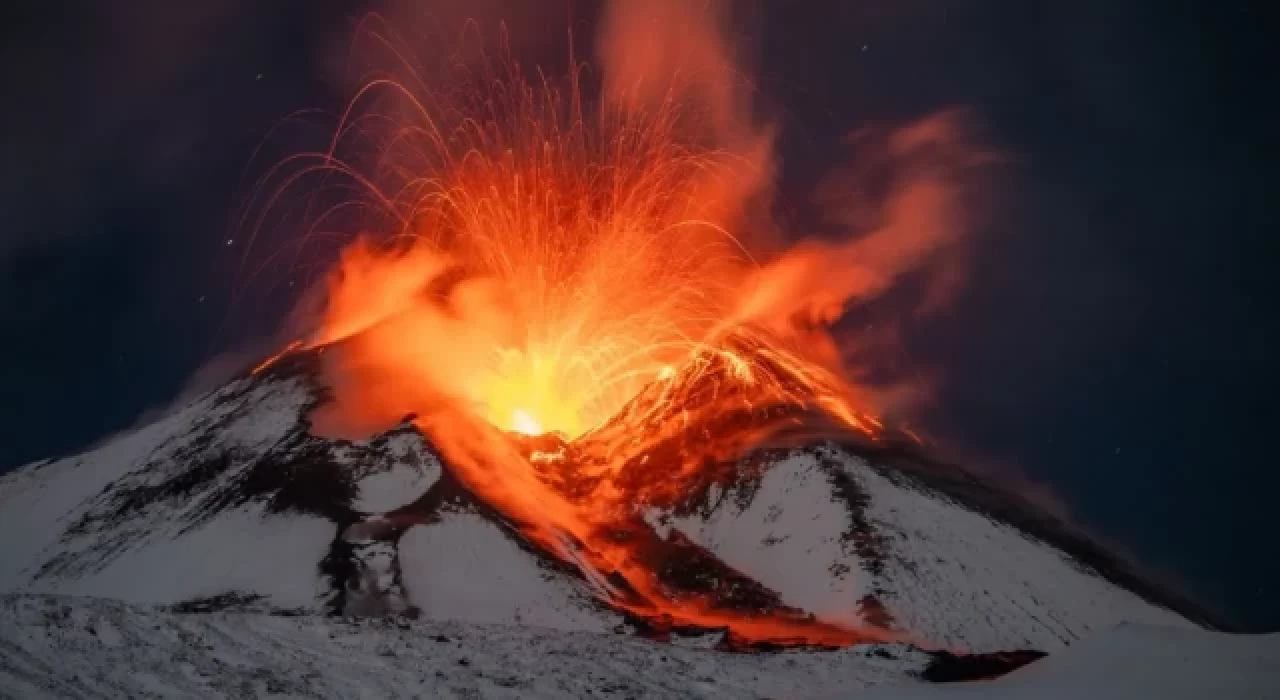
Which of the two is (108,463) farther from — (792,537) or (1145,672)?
(1145,672)

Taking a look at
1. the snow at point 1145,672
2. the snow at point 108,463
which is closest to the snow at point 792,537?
the snow at point 1145,672

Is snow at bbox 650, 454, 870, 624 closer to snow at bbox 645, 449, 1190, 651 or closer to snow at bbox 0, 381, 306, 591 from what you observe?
snow at bbox 645, 449, 1190, 651

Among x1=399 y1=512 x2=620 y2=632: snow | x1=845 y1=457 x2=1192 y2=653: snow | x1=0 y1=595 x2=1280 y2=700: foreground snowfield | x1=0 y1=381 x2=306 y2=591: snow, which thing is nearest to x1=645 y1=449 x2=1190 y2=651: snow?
x1=845 y1=457 x2=1192 y2=653: snow

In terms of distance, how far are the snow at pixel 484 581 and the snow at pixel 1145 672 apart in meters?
30.0

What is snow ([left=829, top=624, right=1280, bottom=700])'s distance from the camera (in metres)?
17.5

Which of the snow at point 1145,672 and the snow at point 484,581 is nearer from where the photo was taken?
the snow at point 1145,672

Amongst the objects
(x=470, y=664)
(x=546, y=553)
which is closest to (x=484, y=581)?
(x=546, y=553)

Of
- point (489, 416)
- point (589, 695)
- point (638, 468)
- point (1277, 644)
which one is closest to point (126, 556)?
point (489, 416)

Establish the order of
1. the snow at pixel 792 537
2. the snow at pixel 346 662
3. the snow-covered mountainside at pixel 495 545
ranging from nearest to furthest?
the snow at pixel 346 662
the snow-covered mountainside at pixel 495 545
the snow at pixel 792 537

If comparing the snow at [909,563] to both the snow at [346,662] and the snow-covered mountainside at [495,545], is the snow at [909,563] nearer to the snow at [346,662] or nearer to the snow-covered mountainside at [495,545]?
the snow-covered mountainside at [495,545]

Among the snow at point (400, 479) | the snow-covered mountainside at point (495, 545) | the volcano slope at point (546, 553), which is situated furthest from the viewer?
the snow at point (400, 479)

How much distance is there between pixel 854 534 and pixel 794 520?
18.1 feet

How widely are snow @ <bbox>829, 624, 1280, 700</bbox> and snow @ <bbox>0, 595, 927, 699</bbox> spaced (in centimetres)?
600

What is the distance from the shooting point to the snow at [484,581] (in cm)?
4972
